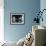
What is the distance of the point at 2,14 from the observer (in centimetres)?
577

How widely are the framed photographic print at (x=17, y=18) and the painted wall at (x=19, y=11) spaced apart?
0.42 ft

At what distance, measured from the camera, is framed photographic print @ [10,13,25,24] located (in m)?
5.77

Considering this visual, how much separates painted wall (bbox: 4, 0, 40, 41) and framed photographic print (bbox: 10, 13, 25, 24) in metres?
0.13

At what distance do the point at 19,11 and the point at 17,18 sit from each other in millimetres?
310

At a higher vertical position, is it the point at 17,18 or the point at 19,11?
the point at 19,11

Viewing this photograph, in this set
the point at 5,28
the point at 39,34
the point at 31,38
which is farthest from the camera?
the point at 5,28

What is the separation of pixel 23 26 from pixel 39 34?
9.61ft

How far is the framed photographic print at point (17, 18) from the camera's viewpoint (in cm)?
577

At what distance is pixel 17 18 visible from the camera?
19.0ft

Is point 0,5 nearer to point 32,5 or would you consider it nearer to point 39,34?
point 32,5

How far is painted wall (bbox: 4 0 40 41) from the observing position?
5.73m

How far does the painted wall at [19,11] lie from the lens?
573 cm

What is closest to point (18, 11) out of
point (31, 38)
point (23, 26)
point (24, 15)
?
point (24, 15)

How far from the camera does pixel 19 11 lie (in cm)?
577
